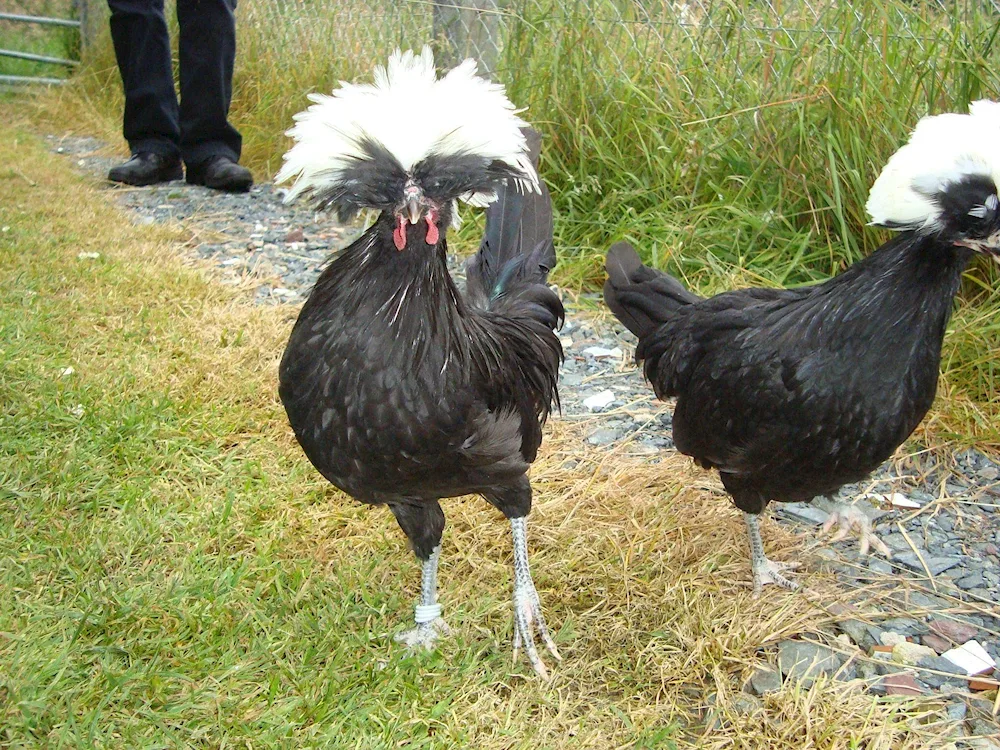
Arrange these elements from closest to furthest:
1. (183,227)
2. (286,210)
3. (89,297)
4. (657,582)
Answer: (657,582) < (89,297) < (183,227) < (286,210)

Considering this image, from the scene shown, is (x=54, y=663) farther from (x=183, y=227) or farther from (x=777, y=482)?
(x=183, y=227)

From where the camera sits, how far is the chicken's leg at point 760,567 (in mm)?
2898

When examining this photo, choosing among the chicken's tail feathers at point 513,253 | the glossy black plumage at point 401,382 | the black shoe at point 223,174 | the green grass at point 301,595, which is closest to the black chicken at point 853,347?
the green grass at point 301,595

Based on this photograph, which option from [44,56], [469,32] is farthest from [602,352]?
[44,56]

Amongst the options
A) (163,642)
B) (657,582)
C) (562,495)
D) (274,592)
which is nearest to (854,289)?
(657,582)

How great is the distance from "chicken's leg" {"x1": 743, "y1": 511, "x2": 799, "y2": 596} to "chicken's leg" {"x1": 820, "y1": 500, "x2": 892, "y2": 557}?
13.3 inches

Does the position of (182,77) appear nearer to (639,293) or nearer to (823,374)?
(639,293)

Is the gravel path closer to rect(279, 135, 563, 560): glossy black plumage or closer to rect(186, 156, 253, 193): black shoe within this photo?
rect(279, 135, 563, 560): glossy black plumage

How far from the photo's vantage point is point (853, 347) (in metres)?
2.40

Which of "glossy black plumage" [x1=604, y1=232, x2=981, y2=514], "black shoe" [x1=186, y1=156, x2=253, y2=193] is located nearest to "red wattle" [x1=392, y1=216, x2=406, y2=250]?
"glossy black plumage" [x1=604, y1=232, x2=981, y2=514]

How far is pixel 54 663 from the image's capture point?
2312 mm

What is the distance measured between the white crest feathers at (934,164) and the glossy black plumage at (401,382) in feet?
3.89

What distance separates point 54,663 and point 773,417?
2.24 metres

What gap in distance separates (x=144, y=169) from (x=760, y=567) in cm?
587
